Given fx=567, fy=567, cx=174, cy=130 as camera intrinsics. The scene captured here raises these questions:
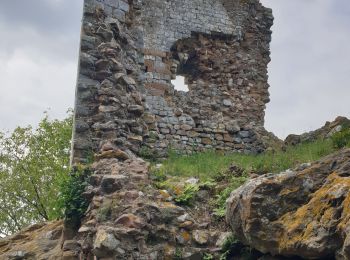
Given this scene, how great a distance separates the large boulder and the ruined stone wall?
12.5 ft

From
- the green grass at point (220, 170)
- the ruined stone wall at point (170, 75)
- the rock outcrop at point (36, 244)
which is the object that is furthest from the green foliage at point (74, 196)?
the ruined stone wall at point (170, 75)

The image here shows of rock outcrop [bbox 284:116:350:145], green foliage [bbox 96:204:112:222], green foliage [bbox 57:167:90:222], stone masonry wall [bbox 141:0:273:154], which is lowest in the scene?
green foliage [bbox 96:204:112:222]

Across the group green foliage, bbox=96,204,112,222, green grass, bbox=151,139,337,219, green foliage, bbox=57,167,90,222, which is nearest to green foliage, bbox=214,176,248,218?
green grass, bbox=151,139,337,219

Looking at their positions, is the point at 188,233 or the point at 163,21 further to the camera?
the point at 163,21

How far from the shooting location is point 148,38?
12797 millimetres

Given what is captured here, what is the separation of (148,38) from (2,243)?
5.85 meters

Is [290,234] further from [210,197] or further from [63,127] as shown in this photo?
[63,127]

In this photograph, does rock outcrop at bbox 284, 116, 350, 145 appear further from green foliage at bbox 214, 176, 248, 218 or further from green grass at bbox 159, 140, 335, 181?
green foliage at bbox 214, 176, 248, 218

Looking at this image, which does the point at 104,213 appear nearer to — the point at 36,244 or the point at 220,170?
the point at 36,244

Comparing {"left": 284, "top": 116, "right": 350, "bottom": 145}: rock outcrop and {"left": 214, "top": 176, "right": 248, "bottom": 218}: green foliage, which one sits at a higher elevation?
{"left": 284, "top": 116, "right": 350, "bottom": 145}: rock outcrop

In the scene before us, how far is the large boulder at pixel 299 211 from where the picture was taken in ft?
15.7

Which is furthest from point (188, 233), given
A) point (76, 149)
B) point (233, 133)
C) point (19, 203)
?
point (19, 203)

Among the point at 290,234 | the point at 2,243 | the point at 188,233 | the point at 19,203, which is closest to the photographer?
the point at 290,234

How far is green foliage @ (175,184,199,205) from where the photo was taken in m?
Result: 7.00
